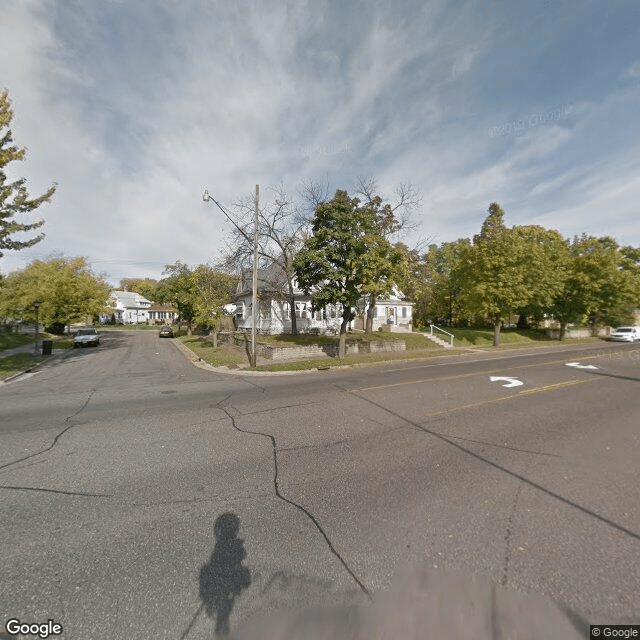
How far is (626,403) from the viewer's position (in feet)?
28.4

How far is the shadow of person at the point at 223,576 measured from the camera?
8.08 ft

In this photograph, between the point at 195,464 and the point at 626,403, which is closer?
the point at 195,464

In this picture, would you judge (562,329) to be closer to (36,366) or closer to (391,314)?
(391,314)

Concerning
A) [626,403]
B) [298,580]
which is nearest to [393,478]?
[298,580]

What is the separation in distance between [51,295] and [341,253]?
79.5 feet

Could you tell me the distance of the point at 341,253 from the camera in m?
15.6

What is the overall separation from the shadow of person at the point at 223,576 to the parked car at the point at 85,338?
27.6 m

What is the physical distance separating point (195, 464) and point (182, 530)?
1.65 meters

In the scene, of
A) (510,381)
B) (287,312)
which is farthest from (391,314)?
(510,381)

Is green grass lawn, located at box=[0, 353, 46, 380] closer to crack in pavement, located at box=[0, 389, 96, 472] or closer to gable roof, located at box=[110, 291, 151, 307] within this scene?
crack in pavement, located at box=[0, 389, 96, 472]

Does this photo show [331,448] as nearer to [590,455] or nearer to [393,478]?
[393,478]

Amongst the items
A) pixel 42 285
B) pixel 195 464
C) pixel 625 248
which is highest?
pixel 625 248

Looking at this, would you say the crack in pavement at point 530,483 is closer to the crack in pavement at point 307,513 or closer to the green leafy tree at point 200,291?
the crack in pavement at point 307,513

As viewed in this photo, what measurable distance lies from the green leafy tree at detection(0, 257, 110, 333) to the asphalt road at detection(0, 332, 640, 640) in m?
21.1
